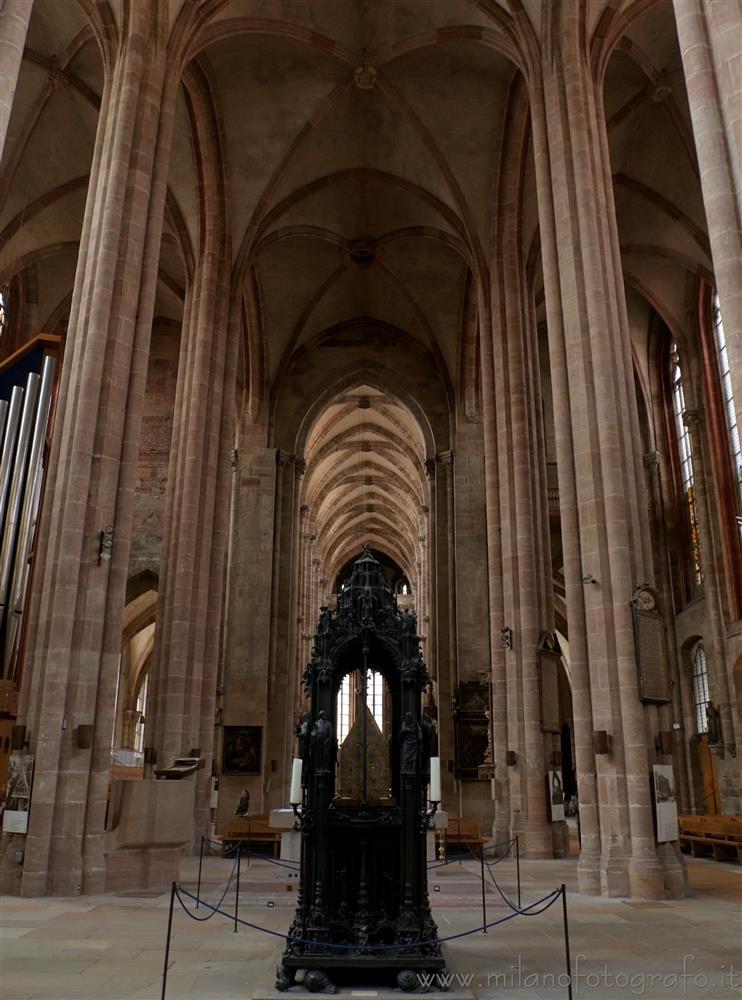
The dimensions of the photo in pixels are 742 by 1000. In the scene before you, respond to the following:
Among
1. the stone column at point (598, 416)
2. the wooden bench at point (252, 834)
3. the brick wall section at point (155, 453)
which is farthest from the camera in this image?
the brick wall section at point (155, 453)

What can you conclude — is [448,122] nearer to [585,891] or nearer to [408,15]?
[408,15]

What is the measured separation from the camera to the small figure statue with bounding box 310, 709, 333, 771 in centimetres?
727

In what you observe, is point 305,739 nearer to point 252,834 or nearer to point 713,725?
point 252,834

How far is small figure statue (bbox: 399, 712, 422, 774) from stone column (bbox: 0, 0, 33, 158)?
678cm

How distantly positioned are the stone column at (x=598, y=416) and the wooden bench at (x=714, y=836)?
5.86m

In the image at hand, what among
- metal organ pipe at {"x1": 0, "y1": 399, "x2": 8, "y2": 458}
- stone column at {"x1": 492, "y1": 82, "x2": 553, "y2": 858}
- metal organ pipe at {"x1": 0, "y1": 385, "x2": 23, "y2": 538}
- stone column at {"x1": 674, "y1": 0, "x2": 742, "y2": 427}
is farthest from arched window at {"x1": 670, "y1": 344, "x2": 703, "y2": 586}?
metal organ pipe at {"x1": 0, "y1": 399, "x2": 8, "y2": 458}

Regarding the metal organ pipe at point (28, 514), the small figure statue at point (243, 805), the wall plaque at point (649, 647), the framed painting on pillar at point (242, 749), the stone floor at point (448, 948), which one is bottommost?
the stone floor at point (448, 948)

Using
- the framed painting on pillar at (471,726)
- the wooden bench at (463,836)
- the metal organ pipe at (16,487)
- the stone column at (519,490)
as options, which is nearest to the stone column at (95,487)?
the metal organ pipe at (16,487)

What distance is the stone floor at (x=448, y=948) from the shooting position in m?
6.21

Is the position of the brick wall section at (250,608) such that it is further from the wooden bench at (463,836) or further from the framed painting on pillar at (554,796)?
the framed painting on pillar at (554,796)

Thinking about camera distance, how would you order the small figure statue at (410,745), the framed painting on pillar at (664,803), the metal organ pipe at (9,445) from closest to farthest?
1. the small figure statue at (410,745)
2. the framed painting on pillar at (664,803)
3. the metal organ pipe at (9,445)

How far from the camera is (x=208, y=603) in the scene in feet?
61.5

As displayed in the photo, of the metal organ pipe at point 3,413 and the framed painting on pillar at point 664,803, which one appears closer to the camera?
the framed painting on pillar at point 664,803

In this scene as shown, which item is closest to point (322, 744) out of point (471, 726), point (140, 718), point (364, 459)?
point (471, 726)
